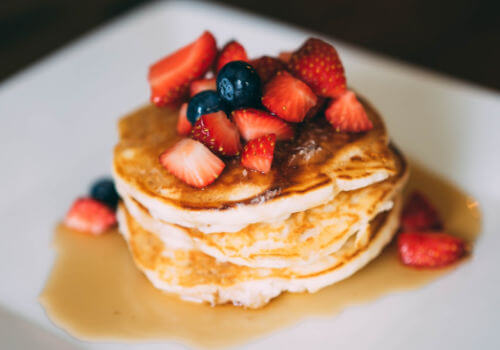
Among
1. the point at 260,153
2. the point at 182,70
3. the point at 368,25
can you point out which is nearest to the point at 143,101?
the point at 182,70

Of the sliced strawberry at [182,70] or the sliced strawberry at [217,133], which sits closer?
the sliced strawberry at [217,133]

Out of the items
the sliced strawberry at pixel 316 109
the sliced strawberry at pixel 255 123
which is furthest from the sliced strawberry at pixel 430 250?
the sliced strawberry at pixel 255 123

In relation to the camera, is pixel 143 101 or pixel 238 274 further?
pixel 143 101

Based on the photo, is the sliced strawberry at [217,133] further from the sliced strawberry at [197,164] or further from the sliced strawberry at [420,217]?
the sliced strawberry at [420,217]

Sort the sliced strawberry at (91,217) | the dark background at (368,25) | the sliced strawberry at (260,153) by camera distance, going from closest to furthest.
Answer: the sliced strawberry at (260,153), the sliced strawberry at (91,217), the dark background at (368,25)

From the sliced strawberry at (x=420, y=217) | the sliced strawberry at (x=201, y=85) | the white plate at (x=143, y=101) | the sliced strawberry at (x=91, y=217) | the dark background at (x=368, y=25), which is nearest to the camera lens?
the white plate at (x=143, y=101)

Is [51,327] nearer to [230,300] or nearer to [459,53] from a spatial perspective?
[230,300]

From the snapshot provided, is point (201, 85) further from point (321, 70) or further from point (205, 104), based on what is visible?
point (321, 70)
